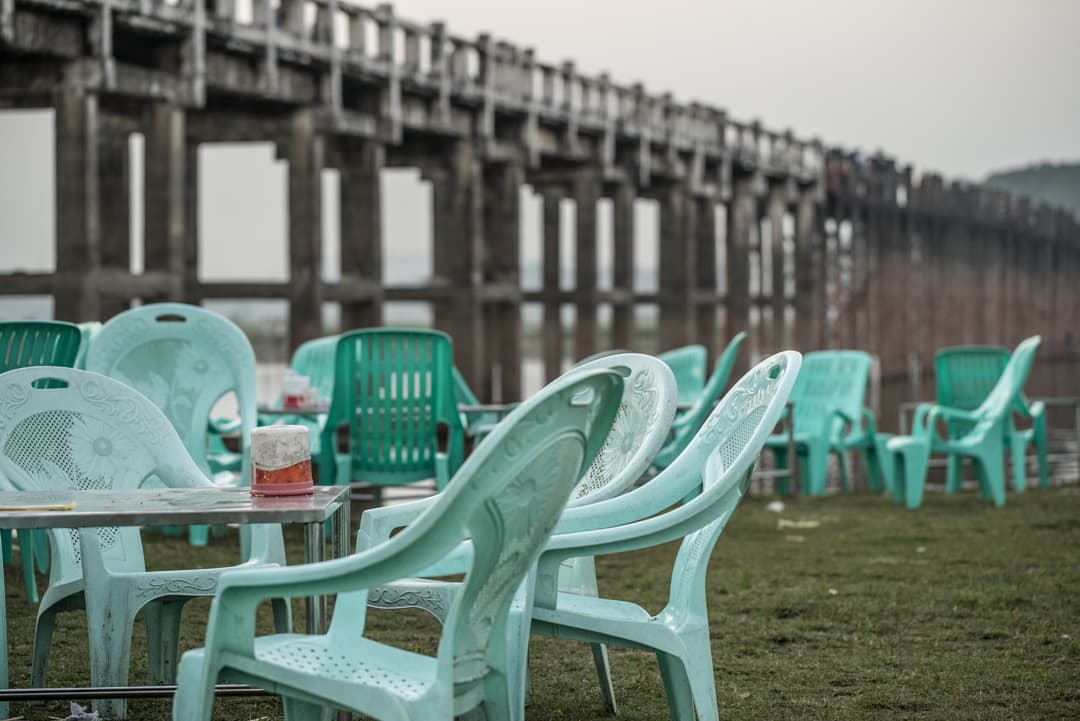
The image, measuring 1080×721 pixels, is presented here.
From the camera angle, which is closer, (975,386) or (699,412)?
(699,412)

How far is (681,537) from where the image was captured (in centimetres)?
382

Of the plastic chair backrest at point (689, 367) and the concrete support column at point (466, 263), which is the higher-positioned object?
the concrete support column at point (466, 263)

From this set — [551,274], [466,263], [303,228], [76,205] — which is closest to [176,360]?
[76,205]

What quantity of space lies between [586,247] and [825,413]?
52.6 ft

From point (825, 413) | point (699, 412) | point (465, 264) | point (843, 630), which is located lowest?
point (843, 630)

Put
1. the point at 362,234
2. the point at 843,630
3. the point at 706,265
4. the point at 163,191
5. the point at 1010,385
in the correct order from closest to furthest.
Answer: the point at 843,630, the point at 1010,385, the point at 163,191, the point at 362,234, the point at 706,265

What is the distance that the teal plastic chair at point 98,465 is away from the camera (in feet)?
13.5

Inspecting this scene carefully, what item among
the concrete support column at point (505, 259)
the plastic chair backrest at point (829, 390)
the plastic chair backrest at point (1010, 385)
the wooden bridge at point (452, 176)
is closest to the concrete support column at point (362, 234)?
the wooden bridge at point (452, 176)

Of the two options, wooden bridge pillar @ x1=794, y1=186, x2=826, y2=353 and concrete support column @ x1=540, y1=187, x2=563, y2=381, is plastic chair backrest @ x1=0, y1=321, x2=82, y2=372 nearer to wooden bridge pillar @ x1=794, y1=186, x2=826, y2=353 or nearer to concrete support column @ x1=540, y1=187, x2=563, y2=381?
concrete support column @ x1=540, y1=187, x2=563, y2=381

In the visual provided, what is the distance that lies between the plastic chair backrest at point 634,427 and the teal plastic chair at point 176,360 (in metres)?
2.37

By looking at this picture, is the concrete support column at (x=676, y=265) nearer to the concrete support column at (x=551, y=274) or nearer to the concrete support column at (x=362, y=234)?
the concrete support column at (x=551, y=274)

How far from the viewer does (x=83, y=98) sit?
15094mm

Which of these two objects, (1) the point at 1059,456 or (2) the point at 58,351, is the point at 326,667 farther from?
(1) the point at 1059,456

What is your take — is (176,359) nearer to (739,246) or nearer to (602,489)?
(602,489)
